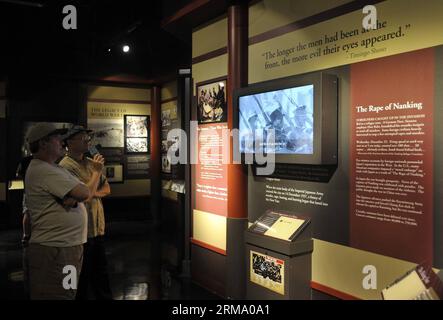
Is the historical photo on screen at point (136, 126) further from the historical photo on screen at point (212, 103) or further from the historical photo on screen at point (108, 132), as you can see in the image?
the historical photo on screen at point (212, 103)

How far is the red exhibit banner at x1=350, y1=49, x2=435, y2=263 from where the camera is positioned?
2535 millimetres

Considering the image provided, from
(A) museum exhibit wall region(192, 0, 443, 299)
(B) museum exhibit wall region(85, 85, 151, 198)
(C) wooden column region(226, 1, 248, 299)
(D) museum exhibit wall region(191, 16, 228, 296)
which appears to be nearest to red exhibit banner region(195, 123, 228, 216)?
(D) museum exhibit wall region(191, 16, 228, 296)

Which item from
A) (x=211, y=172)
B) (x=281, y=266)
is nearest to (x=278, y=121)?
(x=281, y=266)

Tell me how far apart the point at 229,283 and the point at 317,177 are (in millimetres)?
1544

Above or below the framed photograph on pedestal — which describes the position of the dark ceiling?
above

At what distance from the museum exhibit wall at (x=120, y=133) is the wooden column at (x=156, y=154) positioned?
333mm

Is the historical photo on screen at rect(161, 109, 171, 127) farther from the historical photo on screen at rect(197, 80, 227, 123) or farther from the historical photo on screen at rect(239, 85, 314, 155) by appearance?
the historical photo on screen at rect(239, 85, 314, 155)

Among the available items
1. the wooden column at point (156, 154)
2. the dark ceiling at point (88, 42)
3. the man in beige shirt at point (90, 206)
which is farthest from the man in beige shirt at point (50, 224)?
the wooden column at point (156, 154)

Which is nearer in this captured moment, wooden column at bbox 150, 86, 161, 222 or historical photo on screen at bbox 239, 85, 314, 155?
historical photo on screen at bbox 239, 85, 314, 155

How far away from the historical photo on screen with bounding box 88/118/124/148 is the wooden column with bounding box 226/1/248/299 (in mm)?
5600

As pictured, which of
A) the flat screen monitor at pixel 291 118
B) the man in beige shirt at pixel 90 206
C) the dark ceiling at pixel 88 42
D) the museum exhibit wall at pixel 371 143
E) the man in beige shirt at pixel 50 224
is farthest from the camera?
the dark ceiling at pixel 88 42

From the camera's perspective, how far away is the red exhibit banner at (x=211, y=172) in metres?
4.52

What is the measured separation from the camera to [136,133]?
934 centimetres

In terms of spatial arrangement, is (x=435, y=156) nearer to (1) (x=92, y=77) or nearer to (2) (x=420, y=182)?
(2) (x=420, y=182)
